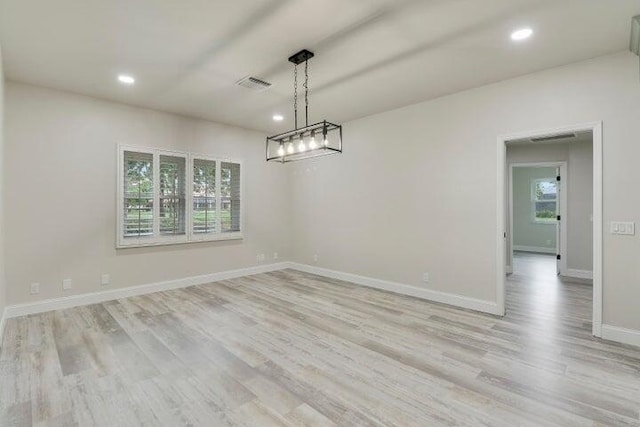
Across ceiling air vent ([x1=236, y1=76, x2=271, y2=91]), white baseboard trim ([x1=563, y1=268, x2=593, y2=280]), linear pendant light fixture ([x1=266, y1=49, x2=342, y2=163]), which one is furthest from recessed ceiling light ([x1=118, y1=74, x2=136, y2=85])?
white baseboard trim ([x1=563, y1=268, x2=593, y2=280])

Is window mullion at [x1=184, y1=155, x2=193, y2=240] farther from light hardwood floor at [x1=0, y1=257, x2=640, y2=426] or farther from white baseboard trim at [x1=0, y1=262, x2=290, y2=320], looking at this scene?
light hardwood floor at [x1=0, y1=257, x2=640, y2=426]

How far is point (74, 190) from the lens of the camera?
4.33m

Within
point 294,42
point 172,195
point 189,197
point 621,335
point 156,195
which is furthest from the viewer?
point 189,197

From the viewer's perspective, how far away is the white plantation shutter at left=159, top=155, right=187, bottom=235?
510cm

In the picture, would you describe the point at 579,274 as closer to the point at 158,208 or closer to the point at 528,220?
the point at 528,220

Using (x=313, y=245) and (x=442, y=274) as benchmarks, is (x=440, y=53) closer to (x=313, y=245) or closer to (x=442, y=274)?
(x=442, y=274)

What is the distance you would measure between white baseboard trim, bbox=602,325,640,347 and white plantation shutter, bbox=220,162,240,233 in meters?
5.46

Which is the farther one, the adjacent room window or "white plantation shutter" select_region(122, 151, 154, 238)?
the adjacent room window

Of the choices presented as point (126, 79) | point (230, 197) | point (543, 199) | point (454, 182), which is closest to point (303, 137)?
point (454, 182)

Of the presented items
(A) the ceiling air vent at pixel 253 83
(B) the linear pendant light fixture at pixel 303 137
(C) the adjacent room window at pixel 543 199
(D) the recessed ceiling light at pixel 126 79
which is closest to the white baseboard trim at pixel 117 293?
(D) the recessed ceiling light at pixel 126 79

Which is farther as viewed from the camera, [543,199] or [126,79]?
[543,199]

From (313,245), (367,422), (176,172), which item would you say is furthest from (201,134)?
(367,422)

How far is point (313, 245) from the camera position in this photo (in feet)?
21.1

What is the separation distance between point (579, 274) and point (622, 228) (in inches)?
148
